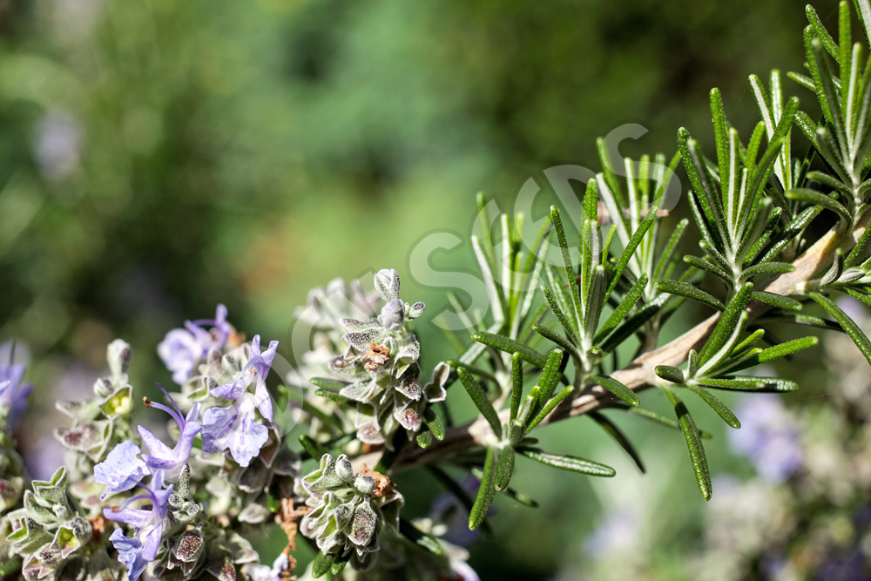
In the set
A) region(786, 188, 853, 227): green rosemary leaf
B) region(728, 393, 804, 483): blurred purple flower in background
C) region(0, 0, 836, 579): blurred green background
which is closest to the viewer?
region(786, 188, 853, 227): green rosemary leaf

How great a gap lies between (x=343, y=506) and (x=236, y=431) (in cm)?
11

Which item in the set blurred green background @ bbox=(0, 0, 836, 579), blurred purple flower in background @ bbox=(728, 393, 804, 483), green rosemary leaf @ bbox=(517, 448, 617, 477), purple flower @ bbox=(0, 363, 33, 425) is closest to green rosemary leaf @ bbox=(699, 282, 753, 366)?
green rosemary leaf @ bbox=(517, 448, 617, 477)

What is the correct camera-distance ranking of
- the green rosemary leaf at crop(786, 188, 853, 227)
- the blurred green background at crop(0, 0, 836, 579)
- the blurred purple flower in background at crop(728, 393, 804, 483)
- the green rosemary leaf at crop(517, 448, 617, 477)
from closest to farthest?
the green rosemary leaf at crop(786, 188, 853, 227), the green rosemary leaf at crop(517, 448, 617, 477), the blurred purple flower in background at crop(728, 393, 804, 483), the blurred green background at crop(0, 0, 836, 579)

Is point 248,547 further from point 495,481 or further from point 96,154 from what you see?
point 96,154

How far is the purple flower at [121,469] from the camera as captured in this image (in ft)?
1.62

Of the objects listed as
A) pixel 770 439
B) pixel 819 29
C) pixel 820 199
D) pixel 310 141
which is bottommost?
pixel 310 141

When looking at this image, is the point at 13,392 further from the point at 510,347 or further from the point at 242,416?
the point at 510,347

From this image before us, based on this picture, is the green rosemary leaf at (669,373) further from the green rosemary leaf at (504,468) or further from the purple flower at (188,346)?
the purple flower at (188,346)

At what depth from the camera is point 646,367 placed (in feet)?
1.91

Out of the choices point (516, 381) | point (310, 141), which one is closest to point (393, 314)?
point (516, 381)

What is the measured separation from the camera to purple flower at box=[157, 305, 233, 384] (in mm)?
666

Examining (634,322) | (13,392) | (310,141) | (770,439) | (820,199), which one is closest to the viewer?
(820,199)

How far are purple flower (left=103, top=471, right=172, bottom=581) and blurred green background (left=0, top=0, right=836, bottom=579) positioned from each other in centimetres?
141

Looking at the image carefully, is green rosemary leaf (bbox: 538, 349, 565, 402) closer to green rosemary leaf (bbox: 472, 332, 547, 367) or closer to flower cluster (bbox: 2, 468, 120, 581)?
green rosemary leaf (bbox: 472, 332, 547, 367)
